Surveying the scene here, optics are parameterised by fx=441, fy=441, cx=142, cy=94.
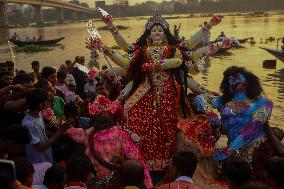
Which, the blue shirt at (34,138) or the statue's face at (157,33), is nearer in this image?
the blue shirt at (34,138)

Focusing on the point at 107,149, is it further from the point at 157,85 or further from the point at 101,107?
the point at 157,85

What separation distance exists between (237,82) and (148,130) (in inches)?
62.4

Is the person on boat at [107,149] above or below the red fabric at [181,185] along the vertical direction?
below

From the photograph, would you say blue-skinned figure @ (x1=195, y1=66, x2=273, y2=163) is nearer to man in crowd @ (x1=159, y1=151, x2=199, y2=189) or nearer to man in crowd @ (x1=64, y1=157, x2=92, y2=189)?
man in crowd @ (x1=159, y1=151, x2=199, y2=189)

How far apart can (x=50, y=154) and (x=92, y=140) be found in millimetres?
631

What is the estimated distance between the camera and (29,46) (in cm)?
3753

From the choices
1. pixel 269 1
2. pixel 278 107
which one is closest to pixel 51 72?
pixel 278 107

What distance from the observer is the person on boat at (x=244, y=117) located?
5.02 metres

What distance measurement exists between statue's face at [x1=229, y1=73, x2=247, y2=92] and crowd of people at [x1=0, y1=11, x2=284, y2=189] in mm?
12

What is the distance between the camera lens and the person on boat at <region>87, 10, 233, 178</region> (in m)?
6.27

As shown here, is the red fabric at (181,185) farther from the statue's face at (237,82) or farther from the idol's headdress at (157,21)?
the idol's headdress at (157,21)

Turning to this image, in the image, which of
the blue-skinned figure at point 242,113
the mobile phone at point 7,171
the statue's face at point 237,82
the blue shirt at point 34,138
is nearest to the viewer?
the mobile phone at point 7,171

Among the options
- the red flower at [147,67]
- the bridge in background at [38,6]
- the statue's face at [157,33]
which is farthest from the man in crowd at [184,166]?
the bridge in background at [38,6]

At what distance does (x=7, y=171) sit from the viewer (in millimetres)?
2930
